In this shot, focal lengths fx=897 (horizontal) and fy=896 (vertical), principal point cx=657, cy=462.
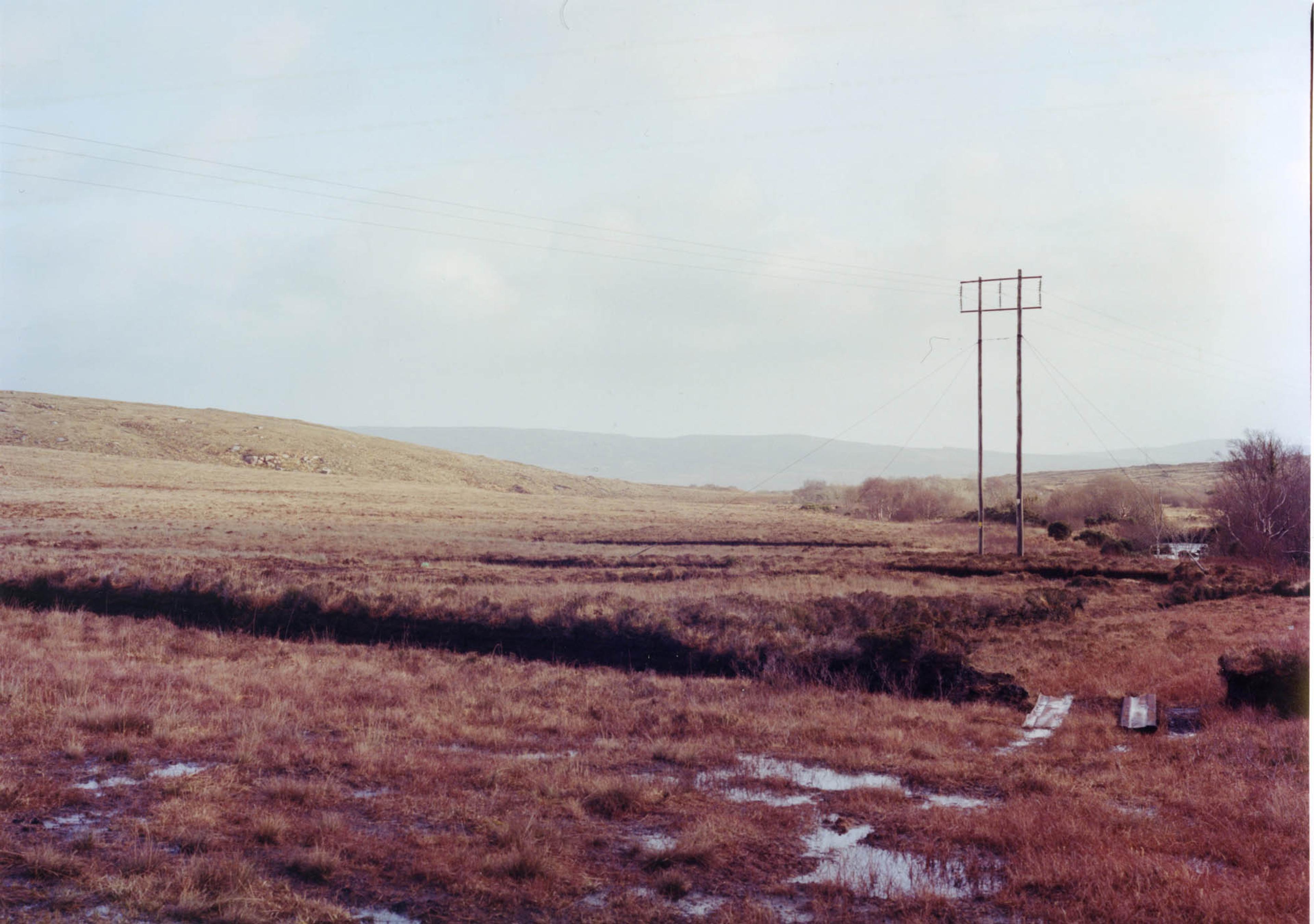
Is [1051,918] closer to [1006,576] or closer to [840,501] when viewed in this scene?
[1006,576]

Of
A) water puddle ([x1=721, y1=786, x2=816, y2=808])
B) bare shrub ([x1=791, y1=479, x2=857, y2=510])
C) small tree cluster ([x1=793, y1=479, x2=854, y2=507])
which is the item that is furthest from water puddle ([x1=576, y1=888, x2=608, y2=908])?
small tree cluster ([x1=793, y1=479, x2=854, y2=507])

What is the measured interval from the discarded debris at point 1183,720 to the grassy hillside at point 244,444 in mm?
79423

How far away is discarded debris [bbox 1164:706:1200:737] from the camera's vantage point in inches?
519

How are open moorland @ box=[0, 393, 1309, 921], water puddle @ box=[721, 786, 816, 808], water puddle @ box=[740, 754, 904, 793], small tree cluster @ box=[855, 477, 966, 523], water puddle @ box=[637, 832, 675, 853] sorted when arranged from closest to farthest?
open moorland @ box=[0, 393, 1309, 921]
water puddle @ box=[637, 832, 675, 853]
water puddle @ box=[721, 786, 816, 808]
water puddle @ box=[740, 754, 904, 793]
small tree cluster @ box=[855, 477, 966, 523]

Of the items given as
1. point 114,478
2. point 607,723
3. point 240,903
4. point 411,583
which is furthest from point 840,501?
point 240,903

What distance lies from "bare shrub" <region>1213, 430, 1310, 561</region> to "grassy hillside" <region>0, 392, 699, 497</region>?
6896 centimetres

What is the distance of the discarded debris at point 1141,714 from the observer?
13367 mm

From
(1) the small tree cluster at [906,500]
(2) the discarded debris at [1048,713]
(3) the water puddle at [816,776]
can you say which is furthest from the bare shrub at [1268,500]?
(1) the small tree cluster at [906,500]

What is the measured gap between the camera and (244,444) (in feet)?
311

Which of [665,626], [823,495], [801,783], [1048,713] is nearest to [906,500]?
[823,495]

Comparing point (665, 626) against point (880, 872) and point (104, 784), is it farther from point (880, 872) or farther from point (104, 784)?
point (880, 872)

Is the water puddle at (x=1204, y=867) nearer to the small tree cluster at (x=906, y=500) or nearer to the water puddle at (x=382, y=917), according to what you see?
the water puddle at (x=382, y=917)

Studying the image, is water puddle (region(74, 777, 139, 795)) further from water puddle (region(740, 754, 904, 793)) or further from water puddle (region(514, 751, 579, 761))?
water puddle (region(740, 754, 904, 793))

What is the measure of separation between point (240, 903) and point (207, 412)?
12706 centimetres
